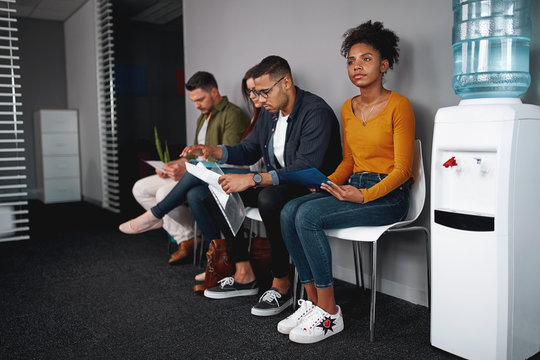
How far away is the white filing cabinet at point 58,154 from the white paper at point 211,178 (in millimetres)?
4487

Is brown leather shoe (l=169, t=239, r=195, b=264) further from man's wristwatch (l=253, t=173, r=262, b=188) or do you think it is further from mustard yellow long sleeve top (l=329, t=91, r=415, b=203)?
mustard yellow long sleeve top (l=329, t=91, r=415, b=203)

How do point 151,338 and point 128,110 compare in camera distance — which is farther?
point 128,110

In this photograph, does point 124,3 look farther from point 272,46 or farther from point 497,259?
point 497,259

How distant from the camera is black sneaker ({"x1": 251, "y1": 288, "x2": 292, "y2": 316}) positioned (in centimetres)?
212

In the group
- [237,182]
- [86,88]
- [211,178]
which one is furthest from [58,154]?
[237,182]

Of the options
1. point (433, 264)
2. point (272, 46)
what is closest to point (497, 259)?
point (433, 264)

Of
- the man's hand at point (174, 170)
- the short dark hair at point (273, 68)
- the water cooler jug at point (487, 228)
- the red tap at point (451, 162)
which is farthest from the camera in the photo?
the man's hand at point (174, 170)

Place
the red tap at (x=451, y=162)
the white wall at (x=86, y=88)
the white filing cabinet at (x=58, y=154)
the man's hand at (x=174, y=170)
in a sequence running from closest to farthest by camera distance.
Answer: the red tap at (x=451, y=162), the man's hand at (x=174, y=170), the white wall at (x=86, y=88), the white filing cabinet at (x=58, y=154)

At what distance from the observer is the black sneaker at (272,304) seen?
2.12 meters

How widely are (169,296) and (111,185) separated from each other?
3.41 meters

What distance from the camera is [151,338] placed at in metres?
1.93

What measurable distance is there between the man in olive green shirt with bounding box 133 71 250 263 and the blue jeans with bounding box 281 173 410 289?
1151 mm

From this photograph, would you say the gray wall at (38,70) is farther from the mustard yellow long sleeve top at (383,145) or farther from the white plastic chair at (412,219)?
the white plastic chair at (412,219)

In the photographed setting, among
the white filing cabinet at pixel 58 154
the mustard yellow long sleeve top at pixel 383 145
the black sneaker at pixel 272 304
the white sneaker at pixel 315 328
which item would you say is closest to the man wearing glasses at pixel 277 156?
the black sneaker at pixel 272 304
